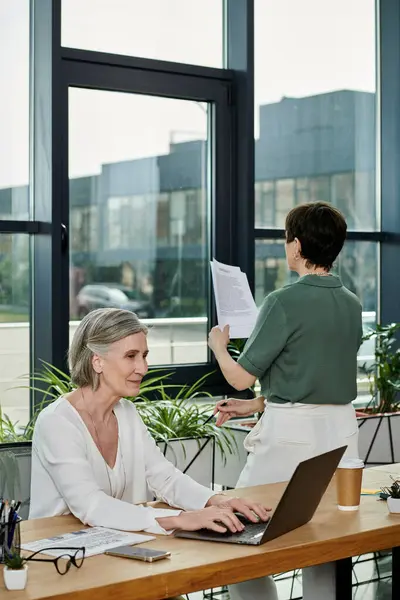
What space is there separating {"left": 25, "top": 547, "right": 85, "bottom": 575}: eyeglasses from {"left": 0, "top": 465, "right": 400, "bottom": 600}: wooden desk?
14 mm

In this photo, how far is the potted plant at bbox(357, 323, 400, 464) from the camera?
192 inches

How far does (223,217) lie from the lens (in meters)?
5.36

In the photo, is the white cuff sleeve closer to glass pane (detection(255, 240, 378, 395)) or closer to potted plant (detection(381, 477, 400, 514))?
potted plant (detection(381, 477, 400, 514))

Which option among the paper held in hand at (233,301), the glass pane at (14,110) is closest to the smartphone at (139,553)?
the paper held in hand at (233,301)

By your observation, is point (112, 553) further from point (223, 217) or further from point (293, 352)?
point (223, 217)

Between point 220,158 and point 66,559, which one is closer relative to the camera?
point 66,559

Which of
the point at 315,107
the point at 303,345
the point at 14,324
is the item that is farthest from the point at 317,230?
the point at 315,107

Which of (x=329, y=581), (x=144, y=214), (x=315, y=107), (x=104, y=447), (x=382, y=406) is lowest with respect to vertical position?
(x=329, y=581)

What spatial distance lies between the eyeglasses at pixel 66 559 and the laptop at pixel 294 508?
0.28 meters

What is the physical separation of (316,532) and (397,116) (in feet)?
13.4

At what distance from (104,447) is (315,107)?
3.40 meters

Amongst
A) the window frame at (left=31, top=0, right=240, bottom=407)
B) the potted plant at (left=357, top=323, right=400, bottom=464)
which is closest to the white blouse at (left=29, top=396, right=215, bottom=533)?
the window frame at (left=31, top=0, right=240, bottom=407)

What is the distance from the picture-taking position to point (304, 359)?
3.34 m

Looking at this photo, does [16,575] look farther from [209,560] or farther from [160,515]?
[160,515]
